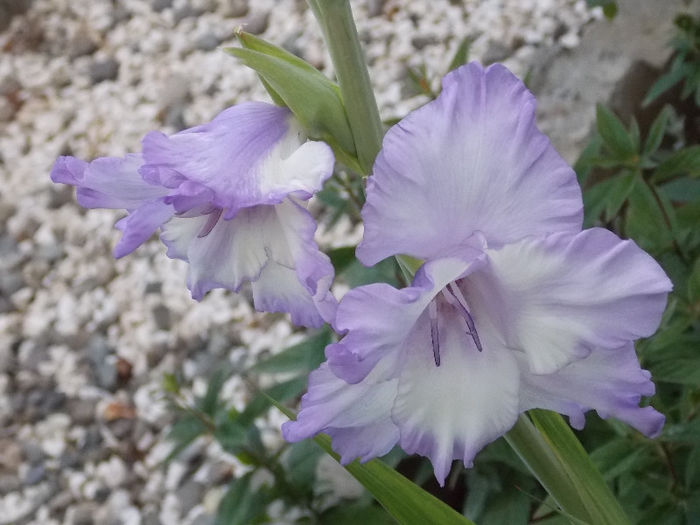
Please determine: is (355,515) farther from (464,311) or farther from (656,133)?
(464,311)

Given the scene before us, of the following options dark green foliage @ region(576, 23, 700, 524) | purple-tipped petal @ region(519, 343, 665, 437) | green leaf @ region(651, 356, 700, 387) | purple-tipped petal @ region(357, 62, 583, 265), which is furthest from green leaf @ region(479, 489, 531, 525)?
purple-tipped petal @ region(357, 62, 583, 265)

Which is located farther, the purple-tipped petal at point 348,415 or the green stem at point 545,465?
the green stem at point 545,465

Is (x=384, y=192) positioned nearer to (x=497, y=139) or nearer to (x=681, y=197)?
(x=497, y=139)

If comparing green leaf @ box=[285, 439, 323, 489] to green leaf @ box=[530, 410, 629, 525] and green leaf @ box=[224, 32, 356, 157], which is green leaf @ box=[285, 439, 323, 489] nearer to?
green leaf @ box=[530, 410, 629, 525]

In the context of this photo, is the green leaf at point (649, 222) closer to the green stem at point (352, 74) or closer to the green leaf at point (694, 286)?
the green leaf at point (694, 286)

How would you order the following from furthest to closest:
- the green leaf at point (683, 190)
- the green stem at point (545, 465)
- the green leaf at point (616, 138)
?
the green leaf at point (683, 190) < the green leaf at point (616, 138) < the green stem at point (545, 465)

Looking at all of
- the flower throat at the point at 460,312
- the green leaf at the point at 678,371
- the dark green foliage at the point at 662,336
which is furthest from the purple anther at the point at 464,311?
the green leaf at the point at 678,371

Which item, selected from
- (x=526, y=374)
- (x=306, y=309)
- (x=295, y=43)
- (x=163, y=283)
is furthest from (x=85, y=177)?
(x=295, y=43)
